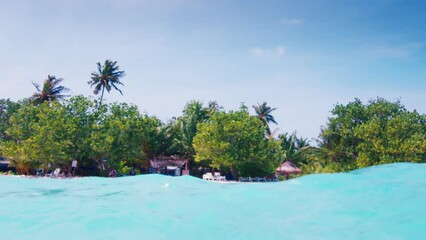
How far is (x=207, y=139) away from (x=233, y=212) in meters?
15.7

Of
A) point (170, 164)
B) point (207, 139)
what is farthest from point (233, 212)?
point (170, 164)

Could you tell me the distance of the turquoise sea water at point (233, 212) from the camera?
28.9ft

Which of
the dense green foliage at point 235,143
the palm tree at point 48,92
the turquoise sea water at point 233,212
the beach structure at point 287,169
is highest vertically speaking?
the palm tree at point 48,92

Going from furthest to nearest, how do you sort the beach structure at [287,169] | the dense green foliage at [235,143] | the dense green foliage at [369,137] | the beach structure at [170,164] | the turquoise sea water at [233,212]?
the beach structure at [170,164], the beach structure at [287,169], the dense green foliage at [235,143], the dense green foliage at [369,137], the turquoise sea water at [233,212]

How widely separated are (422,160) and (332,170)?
6591mm

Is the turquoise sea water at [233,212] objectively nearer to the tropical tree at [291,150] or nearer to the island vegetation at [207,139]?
the island vegetation at [207,139]

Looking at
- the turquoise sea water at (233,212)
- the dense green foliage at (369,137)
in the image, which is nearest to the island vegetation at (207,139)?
the dense green foliage at (369,137)

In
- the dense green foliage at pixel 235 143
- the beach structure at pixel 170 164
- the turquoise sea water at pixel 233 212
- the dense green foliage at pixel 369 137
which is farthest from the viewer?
the beach structure at pixel 170 164

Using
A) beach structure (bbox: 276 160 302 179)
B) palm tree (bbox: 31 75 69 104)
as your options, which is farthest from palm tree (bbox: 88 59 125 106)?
beach structure (bbox: 276 160 302 179)

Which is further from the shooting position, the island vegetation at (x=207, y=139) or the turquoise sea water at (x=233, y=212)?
the island vegetation at (x=207, y=139)

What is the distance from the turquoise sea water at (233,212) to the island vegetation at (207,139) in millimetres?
9983

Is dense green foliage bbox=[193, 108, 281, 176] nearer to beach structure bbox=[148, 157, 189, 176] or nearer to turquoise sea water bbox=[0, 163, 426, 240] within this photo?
beach structure bbox=[148, 157, 189, 176]

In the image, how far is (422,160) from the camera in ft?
83.9

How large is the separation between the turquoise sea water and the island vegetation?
32.8 ft
